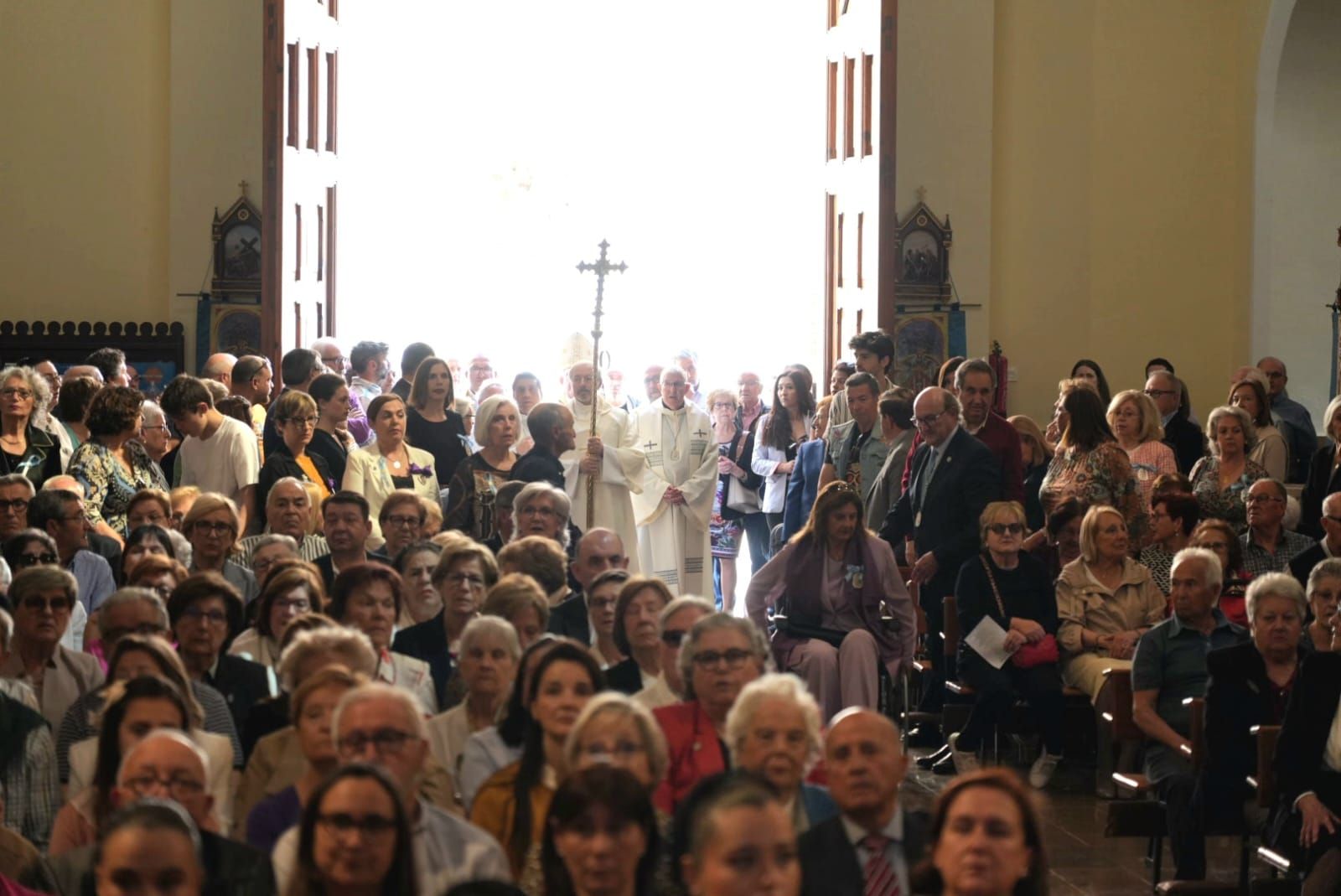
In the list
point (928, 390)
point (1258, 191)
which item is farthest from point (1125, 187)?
point (928, 390)

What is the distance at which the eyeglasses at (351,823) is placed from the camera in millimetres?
4301

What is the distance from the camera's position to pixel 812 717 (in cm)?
538

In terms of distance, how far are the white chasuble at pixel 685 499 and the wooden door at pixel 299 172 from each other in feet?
10.5

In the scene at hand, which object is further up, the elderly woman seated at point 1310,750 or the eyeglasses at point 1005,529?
the eyeglasses at point 1005,529

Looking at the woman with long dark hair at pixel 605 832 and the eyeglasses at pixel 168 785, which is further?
the eyeglasses at pixel 168 785

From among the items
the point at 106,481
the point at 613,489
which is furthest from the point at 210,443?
the point at 613,489

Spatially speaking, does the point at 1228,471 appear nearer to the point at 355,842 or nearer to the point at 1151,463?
the point at 1151,463

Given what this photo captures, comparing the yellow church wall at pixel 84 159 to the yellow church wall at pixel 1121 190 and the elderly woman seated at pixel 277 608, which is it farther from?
the elderly woman seated at pixel 277 608

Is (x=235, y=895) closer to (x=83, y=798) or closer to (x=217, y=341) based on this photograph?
(x=83, y=798)

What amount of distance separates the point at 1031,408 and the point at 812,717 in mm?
10663

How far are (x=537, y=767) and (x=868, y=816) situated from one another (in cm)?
95

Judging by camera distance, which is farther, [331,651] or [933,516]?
[933,516]

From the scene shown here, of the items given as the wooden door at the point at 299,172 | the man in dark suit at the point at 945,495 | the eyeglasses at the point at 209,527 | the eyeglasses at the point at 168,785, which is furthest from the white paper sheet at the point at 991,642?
the wooden door at the point at 299,172

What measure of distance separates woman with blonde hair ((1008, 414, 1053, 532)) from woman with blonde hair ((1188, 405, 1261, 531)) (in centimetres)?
97
